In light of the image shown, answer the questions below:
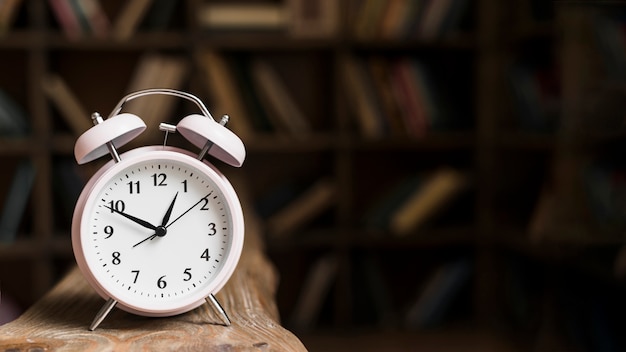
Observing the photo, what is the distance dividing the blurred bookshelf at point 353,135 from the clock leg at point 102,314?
2.30 metres

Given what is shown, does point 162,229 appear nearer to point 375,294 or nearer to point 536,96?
point 536,96

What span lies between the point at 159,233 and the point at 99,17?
8.01 feet

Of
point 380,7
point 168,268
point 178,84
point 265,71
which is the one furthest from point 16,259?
point 168,268

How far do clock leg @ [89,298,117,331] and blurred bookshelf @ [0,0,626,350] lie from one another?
230 cm

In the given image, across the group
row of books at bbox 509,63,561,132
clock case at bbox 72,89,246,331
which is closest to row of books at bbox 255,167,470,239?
row of books at bbox 509,63,561,132

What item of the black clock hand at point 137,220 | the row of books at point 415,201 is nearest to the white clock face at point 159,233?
the black clock hand at point 137,220

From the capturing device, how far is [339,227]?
3.41 meters

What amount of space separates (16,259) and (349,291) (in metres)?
1.56

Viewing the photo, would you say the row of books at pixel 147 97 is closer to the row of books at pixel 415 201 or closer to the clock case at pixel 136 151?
the row of books at pixel 415 201

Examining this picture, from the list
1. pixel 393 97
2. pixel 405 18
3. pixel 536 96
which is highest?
pixel 405 18

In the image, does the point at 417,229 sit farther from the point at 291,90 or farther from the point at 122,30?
the point at 122,30

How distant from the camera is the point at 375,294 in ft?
11.3

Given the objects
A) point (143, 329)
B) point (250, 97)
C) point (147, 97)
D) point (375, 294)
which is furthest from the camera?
point (375, 294)

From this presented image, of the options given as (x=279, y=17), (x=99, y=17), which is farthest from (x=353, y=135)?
(x=99, y=17)
